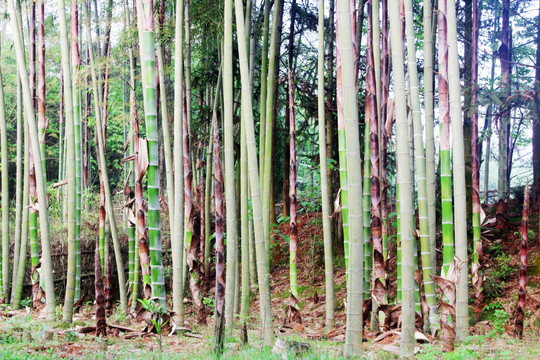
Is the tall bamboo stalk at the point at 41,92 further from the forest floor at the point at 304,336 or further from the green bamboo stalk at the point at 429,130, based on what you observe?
the green bamboo stalk at the point at 429,130

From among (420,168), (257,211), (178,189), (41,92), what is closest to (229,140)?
(257,211)

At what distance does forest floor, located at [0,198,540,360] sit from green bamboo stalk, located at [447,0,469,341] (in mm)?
199

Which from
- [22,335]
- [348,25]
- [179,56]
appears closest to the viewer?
[348,25]

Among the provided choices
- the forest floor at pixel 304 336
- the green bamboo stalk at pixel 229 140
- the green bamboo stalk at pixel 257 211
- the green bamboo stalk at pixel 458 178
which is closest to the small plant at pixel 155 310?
the forest floor at pixel 304 336

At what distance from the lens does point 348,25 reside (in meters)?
3.18

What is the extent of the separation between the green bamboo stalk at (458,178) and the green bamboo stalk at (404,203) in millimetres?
A: 754

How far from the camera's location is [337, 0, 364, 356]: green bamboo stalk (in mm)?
3119

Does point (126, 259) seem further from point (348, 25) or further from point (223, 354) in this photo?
point (348, 25)

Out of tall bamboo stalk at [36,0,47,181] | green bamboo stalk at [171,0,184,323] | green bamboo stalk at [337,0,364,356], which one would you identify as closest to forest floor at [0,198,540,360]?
green bamboo stalk at [337,0,364,356]

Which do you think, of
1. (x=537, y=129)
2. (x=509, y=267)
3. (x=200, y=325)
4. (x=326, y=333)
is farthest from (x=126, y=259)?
(x=537, y=129)

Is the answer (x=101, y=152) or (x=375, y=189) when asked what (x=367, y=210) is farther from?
(x=101, y=152)

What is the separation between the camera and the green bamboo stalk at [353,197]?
10.2 ft

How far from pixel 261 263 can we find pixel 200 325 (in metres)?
1.71

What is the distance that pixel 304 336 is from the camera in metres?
4.78
